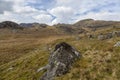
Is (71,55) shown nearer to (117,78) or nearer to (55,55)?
(55,55)

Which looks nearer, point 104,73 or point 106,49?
point 104,73

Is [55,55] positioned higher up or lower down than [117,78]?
higher up

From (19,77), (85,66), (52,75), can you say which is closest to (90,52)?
(85,66)

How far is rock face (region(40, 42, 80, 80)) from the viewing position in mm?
24516

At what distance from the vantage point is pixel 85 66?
2428 centimetres

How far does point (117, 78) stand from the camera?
21750 millimetres

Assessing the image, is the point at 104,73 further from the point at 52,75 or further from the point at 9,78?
the point at 9,78

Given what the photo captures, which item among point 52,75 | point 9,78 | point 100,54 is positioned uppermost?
point 100,54

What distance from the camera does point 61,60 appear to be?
25438mm

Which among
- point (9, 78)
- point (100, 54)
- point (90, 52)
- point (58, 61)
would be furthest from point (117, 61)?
point (9, 78)

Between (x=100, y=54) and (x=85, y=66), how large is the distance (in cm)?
289

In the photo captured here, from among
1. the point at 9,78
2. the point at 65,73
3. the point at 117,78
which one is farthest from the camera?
the point at 9,78

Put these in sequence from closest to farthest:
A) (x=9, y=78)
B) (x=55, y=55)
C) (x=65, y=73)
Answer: (x=65, y=73) → (x=55, y=55) → (x=9, y=78)

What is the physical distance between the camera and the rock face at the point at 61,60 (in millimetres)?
24516
